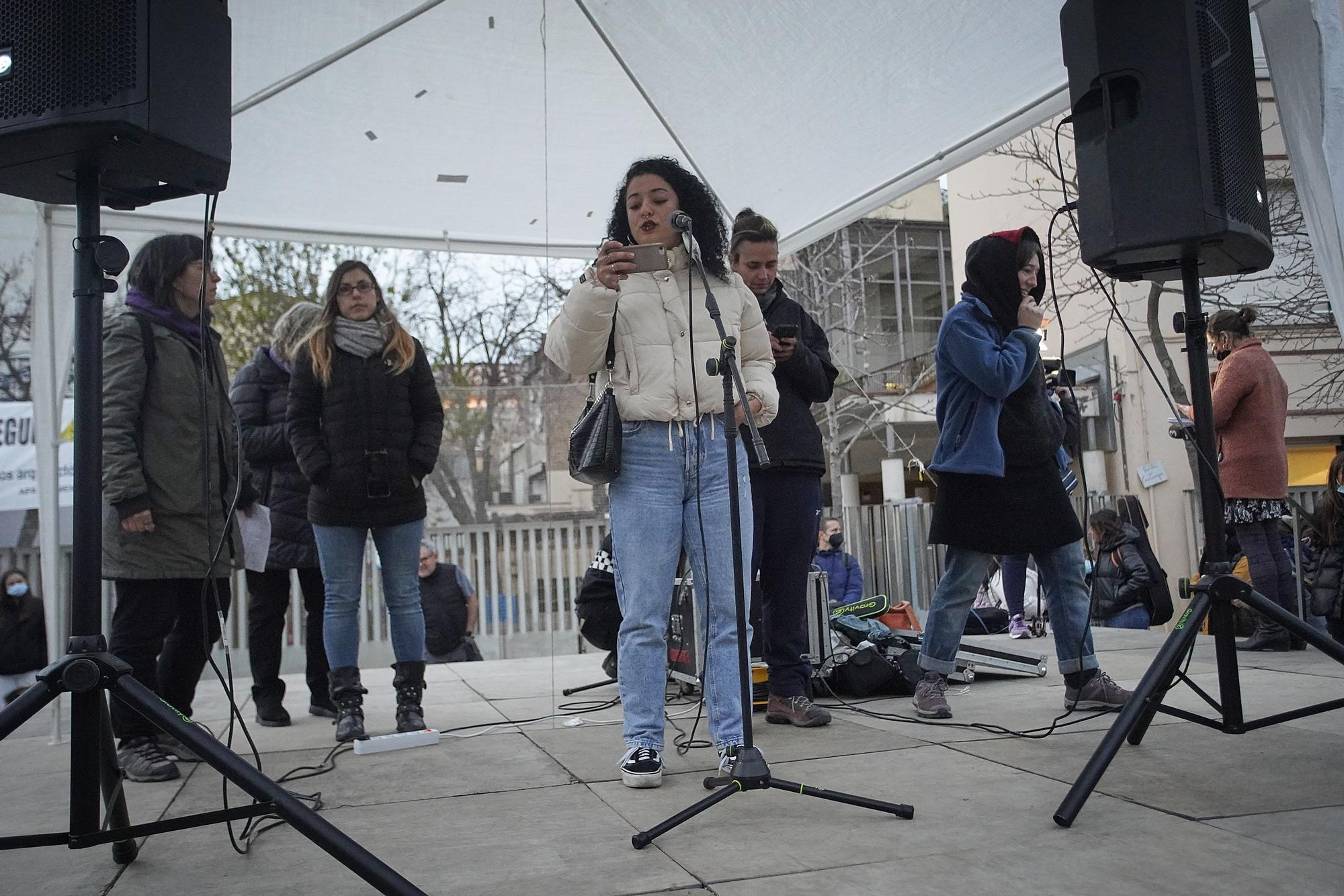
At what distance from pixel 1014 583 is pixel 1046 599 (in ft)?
12.8

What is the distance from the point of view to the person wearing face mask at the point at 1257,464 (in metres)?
5.66

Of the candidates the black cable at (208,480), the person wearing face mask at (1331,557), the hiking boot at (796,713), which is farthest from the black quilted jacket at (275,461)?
the person wearing face mask at (1331,557)

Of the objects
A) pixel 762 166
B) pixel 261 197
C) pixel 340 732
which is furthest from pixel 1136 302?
pixel 340 732

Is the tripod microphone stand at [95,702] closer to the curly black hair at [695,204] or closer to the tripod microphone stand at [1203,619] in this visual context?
the curly black hair at [695,204]

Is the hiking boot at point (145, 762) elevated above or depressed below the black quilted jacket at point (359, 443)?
below

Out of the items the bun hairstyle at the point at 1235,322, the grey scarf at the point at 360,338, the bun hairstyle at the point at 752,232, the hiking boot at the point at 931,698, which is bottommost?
the hiking boot at the point at 931,698

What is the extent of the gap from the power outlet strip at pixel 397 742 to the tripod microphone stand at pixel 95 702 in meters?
1.48

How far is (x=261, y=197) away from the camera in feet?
19.4

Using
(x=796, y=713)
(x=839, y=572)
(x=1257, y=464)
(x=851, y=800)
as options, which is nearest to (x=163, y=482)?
(x=796, y=713)

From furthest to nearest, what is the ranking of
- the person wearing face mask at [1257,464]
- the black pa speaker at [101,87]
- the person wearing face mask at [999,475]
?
the person wearing face mask at [1257,464] < the person wearing face mask at [999,475] < the black pa speaker at [101,87]

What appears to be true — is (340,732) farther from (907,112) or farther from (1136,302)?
(1136,302)

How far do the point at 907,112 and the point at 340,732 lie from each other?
12.6ft

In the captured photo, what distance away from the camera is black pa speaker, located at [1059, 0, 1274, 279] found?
9.34 feet

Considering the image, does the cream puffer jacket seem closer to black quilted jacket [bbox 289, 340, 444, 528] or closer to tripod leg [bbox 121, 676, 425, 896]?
black quilted jacket [bbox 289, 340, 444, 528]
